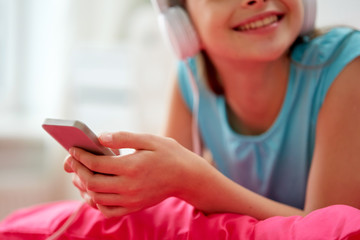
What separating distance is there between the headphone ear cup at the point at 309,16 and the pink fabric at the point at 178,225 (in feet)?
1.53

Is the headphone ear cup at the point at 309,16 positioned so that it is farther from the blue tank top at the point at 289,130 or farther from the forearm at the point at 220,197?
the forearm at the point at 220,197

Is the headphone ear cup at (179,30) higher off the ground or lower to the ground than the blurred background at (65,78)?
higher

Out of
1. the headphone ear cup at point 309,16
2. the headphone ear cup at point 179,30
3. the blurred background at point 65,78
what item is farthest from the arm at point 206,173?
the blurred background at point 65,78

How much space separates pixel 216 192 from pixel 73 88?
1.36 m

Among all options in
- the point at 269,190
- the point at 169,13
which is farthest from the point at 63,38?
the point at 269,190

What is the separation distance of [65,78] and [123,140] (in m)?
1.37

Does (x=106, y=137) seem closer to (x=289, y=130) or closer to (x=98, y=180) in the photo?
(x=98, y=180)

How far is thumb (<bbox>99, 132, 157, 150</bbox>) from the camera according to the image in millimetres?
687

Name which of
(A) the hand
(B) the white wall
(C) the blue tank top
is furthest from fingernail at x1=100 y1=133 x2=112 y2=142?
(B) the white wall

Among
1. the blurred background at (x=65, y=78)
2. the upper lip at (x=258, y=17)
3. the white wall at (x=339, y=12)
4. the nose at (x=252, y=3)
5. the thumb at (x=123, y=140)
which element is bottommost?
the blurred background at (x=65, y=78)

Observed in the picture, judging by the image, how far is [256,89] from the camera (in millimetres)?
1060

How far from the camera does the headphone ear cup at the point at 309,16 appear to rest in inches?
36.7

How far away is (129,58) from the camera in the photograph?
2146mm

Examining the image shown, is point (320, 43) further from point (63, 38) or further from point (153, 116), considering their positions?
point (63, 38)
